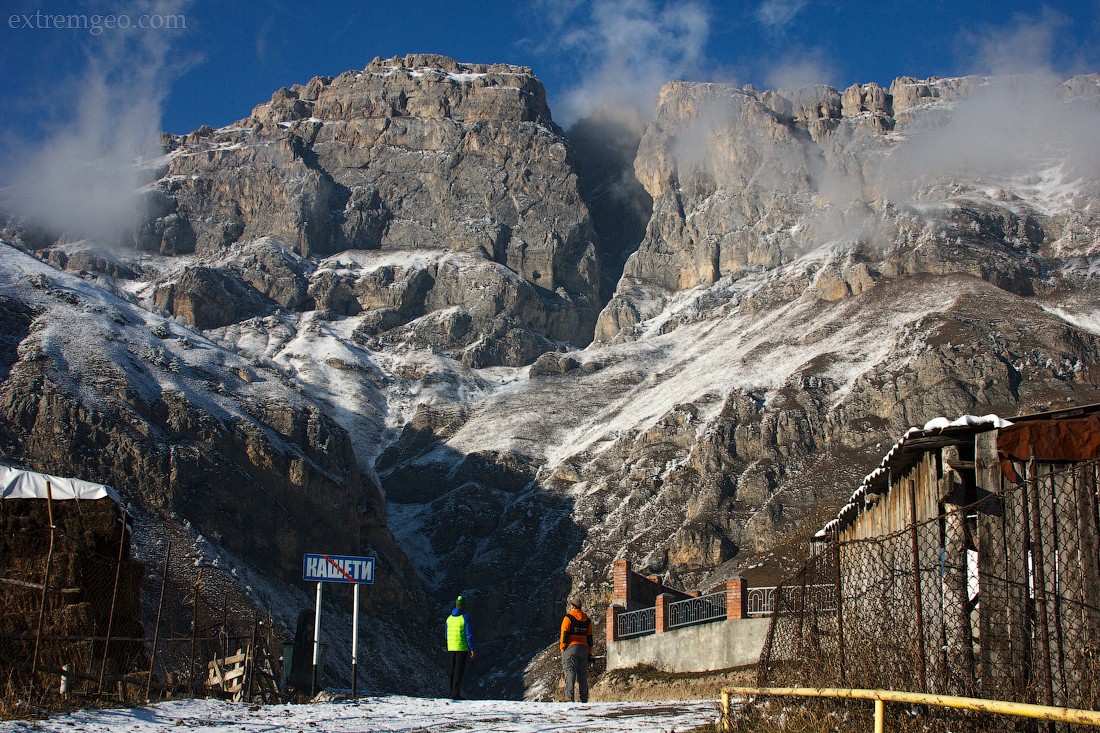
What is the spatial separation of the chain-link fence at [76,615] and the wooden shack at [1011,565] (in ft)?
31.6

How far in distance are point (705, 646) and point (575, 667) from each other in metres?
7.68

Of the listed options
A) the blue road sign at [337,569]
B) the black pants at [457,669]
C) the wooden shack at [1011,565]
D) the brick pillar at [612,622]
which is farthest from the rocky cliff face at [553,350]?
the wooden shack at [1011,565]

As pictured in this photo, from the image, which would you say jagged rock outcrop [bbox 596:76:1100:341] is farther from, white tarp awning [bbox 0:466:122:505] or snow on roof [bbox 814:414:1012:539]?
white tarp awning [bbox 0:466:122:505]

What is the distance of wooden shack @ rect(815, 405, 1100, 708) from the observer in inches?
419

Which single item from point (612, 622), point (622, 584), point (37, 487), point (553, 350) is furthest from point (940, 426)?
point (553, 350)

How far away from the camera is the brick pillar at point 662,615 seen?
28141 millimetres

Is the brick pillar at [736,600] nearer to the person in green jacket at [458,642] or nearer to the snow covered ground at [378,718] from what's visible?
the person in green jacket at [458,642]

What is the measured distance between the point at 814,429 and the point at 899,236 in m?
48.4

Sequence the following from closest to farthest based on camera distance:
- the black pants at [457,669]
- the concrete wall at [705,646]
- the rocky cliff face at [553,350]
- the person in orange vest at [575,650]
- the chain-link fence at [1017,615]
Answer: the chain-link fence at [1017,615] → the person in orange vest at [575,650] → the black pants at [457,669] → the concrete wall at [705,646] → the rocky cliff face at [553,350]

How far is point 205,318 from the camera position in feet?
518

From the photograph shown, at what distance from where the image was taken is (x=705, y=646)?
2639 cm

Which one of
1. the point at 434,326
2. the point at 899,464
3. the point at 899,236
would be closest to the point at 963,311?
the point at 899,236

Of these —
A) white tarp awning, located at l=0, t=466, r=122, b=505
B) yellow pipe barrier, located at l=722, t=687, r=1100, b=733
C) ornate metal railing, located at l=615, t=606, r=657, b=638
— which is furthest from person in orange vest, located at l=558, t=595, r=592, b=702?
ornate metal railing, located at l=615, t=606, r=657, b=638

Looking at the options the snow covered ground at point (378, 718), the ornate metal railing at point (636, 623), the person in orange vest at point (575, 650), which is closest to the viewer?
the snow covered ground at point (378, 718)
